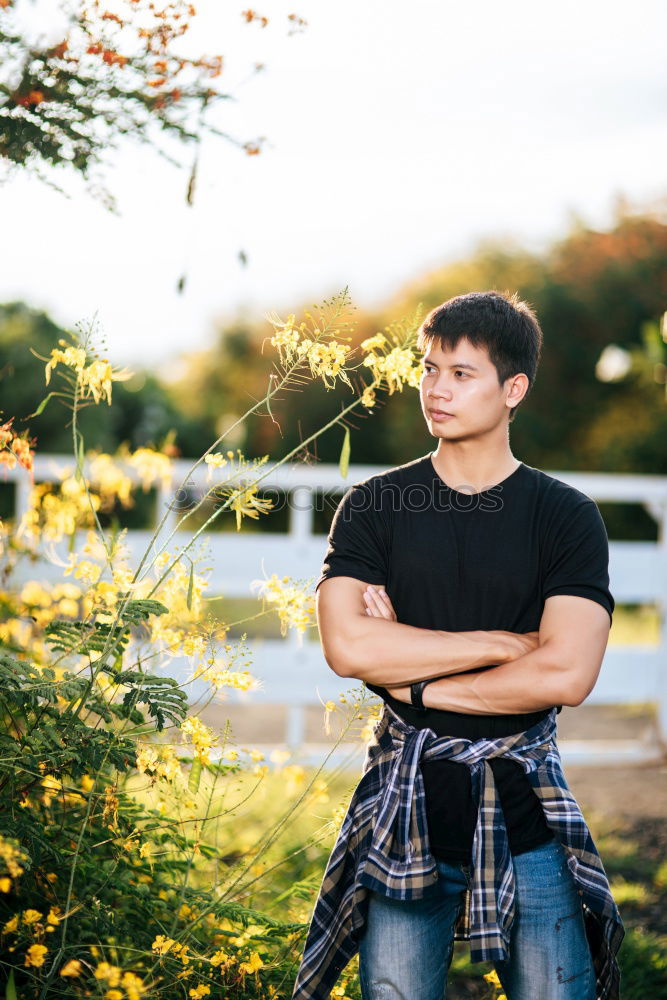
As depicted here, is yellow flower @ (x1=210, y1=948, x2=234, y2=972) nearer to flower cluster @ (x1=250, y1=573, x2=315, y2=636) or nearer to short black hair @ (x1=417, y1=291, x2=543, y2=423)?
flower cluster @ (x1=250, y1=573, x2=315, y2=636)

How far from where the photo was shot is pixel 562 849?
6.10 feet

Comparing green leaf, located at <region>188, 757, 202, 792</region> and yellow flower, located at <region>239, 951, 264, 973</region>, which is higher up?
green leaf, located at <region>188, 757, 202, 792</region>

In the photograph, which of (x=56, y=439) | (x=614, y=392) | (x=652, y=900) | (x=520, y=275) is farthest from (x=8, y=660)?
(x=520, y=275)

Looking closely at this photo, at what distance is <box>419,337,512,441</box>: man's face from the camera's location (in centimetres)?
198

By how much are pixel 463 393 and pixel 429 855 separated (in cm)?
88

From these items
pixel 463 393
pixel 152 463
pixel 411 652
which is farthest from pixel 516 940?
pixel 152 463

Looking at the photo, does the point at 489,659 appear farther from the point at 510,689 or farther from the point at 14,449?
the point at 14,449

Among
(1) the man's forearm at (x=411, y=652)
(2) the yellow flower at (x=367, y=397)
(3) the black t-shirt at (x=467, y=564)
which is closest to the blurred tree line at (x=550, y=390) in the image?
(2) the yellow flower at (x=367, y=397)

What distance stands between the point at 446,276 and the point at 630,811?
39.8ft

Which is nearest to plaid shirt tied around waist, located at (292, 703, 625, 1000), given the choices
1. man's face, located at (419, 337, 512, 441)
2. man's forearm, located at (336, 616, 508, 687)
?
man's forearm, located at (336, 616, 508, 687)

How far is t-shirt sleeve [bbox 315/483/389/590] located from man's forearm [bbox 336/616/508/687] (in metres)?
0.11

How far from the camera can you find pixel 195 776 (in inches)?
85.0

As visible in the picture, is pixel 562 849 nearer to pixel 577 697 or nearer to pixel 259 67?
pixel 577 697

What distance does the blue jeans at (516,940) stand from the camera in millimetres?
1790
